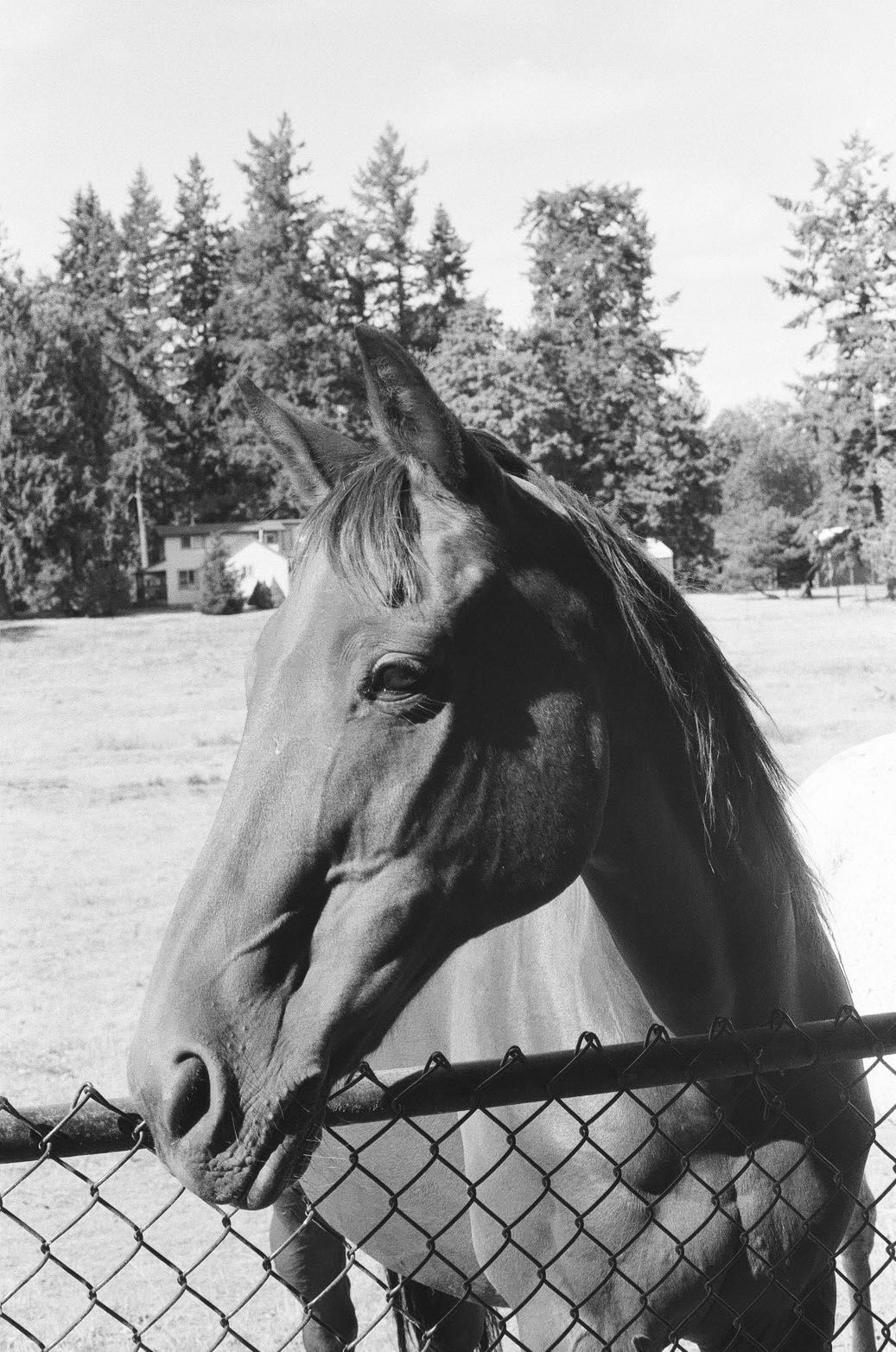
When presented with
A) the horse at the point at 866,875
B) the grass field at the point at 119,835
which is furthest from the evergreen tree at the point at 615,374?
the horse at the point at 866,875

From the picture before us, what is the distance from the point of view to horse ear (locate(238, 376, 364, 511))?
1.78m

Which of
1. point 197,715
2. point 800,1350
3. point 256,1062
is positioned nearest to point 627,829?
point 256,1062

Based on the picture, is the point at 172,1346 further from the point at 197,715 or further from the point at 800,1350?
the point at 197,715

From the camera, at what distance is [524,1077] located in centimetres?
152

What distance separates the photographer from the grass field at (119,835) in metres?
4.18

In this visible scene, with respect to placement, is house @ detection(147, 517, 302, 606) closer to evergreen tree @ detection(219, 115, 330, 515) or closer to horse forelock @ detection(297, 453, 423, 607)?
evergreen tree @ detection(219, 115, 330, 515)

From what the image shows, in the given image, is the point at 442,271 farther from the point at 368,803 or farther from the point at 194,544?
the point at 368,803

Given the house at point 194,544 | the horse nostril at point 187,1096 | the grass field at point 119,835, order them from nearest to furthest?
the horse nostril at point 187,1096 < the grass field at point 119,835 < the house at point 194,544

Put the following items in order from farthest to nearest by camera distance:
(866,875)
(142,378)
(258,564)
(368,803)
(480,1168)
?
(142,378) → (258,564) → (866,875) → (480,1168) → (368,803)

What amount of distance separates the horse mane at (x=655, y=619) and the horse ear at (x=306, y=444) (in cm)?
11

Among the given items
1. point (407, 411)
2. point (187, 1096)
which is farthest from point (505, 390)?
point (187, 1096)

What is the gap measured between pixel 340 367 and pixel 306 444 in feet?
158

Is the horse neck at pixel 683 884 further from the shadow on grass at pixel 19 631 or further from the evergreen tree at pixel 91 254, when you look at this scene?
the evergreen tree at pixel 91 254

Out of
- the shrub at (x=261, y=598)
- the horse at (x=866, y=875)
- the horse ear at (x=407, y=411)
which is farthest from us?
the shrub at (x=261, y=598)
